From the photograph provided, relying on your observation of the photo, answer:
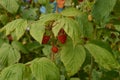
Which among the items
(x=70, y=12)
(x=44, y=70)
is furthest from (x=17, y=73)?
(x=70, y=12)

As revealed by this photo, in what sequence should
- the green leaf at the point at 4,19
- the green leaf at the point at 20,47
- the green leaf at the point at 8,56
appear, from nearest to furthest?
the green leaf at the point at 8,56
the green leaf at the point at 20,47
the green leaf at the point at 4,19

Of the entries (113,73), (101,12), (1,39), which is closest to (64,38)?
(101,12)

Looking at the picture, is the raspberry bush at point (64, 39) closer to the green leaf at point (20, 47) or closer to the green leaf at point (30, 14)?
the green leaf at point (20, 47)

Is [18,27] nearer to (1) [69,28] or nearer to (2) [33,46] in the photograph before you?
(1) [69,28]

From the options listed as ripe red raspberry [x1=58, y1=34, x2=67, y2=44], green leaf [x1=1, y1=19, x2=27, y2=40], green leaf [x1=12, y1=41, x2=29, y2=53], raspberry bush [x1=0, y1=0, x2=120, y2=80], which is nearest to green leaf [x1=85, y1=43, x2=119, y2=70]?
raspberry bush [x1=0, y1=0, x2=120, y2=80]

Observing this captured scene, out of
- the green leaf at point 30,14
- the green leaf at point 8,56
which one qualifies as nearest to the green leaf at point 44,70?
the green leaf at point 8,56

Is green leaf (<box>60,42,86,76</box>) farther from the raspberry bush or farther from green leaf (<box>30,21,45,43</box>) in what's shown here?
green leaf (<box>30,21,45,43</box>)

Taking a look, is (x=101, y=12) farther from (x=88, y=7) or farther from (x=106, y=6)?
(x=88, y=7)
